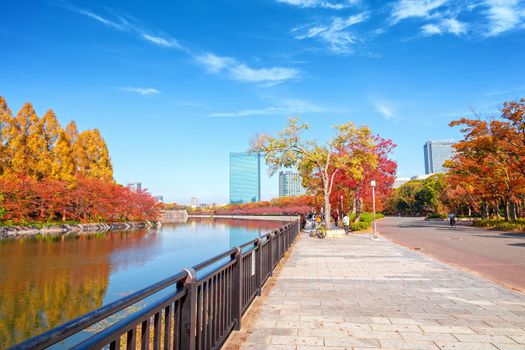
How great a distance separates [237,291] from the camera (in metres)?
4.51

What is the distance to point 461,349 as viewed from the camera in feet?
12.5

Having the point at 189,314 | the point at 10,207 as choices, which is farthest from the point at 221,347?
the point at 10,207

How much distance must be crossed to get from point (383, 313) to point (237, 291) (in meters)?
2.40

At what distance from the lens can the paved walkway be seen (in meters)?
4.07

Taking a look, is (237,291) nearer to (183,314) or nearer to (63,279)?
(183,314)

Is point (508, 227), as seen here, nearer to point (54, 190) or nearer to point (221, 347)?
point (221, 347)

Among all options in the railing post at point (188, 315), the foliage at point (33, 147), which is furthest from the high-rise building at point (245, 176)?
the railing post at point (188, 315)

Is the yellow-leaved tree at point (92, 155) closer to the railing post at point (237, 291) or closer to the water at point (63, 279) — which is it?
the water at point (63, 279)

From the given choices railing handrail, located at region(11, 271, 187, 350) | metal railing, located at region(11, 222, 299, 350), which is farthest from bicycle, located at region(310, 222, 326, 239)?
railing handrail, located at region(11, 271, 187, 350)

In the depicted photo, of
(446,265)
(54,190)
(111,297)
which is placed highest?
(54,190)

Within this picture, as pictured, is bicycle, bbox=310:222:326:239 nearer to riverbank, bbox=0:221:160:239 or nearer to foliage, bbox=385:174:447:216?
riverbank, bbox=0:221:160:239

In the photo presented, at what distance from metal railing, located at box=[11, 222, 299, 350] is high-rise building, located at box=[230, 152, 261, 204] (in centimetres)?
15934

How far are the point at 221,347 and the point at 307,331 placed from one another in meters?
1.20

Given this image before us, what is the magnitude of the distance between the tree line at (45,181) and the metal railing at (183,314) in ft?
114
